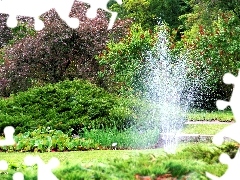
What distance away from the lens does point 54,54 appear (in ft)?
48.5

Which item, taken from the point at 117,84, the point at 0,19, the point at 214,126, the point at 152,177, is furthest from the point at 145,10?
the point at 152,177

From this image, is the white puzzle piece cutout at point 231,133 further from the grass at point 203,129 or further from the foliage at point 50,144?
the grass at point 203,129

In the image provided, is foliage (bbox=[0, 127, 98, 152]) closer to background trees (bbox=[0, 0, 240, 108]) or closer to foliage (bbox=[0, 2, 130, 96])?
background trees (bbox=[0, 0, 240, 108])

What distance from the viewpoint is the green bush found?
33.8ft

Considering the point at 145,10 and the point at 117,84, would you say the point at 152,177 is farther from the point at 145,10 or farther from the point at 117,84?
the point at 145,10

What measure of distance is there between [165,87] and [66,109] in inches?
109

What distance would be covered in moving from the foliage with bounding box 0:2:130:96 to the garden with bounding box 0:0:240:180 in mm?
24

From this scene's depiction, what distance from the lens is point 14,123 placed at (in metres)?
10.3

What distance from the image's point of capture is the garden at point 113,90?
885 cm

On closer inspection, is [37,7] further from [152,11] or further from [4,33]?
[152,11]

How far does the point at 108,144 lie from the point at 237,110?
545cm

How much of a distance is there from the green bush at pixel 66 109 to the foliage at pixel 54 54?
3.53 metres

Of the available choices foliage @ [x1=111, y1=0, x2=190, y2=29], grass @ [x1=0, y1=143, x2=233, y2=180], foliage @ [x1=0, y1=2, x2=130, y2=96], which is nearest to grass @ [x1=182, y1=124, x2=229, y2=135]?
foliage @ [x1=0, y1=2, x2=130, y2=96]

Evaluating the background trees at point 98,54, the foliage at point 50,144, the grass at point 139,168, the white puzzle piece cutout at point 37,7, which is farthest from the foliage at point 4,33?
the grass at point 139,168
